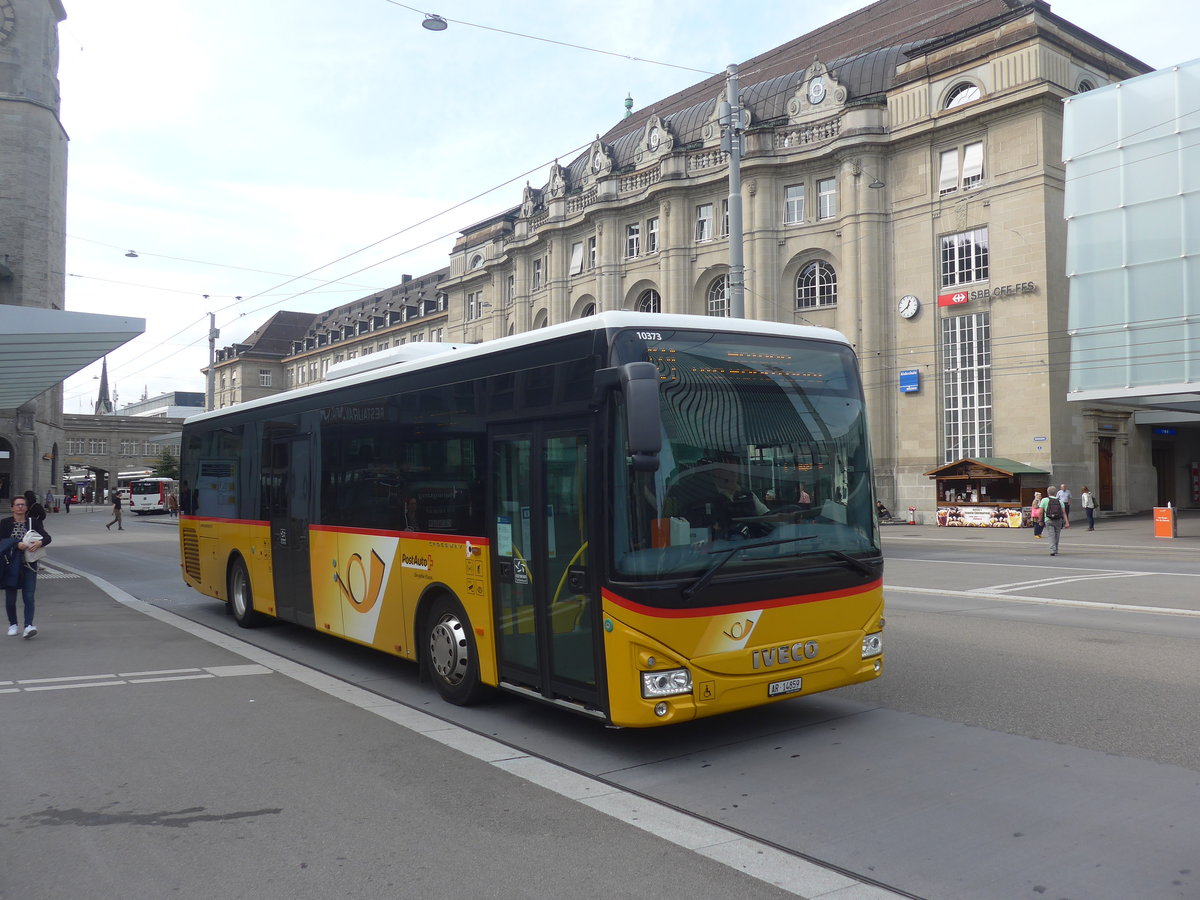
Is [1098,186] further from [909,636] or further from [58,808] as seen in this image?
[58,808]

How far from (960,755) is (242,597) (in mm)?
9164

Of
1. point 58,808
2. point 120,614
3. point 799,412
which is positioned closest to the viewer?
point 58,808

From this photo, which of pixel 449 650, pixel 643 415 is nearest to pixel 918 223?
pixel 449 650

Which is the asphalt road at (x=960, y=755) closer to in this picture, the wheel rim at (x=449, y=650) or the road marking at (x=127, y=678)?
the wheel rim at (x=449, y=650)

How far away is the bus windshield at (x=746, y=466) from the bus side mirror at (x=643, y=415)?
0.86 feet

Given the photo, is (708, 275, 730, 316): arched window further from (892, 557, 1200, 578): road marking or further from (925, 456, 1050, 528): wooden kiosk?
(892, 557, 1200, 578): road marking

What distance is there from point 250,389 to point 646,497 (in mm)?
103704

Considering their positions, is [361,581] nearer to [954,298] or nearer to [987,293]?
[987,293]

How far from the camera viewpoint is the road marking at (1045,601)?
40.0 ft

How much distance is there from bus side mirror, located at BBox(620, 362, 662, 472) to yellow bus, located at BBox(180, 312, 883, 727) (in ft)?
0.04

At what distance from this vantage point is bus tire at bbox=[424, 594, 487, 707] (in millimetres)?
7375

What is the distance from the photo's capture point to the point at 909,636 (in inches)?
409

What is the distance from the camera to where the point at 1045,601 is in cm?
1345

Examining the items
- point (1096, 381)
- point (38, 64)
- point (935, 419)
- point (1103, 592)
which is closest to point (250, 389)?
point (38, 64)
